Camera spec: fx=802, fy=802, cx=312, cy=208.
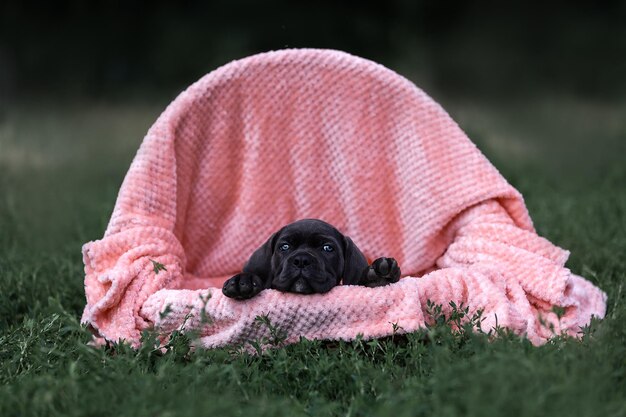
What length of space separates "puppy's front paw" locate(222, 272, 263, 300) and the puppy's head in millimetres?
99

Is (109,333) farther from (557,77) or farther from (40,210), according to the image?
(557,77)

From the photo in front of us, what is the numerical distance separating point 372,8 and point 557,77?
3399 mm

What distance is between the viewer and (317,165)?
439 cm

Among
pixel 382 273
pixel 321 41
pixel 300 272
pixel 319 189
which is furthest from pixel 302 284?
pixel 321 41

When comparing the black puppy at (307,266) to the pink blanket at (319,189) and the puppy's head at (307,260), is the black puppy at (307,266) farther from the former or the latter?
the pink blanket at (319,189)

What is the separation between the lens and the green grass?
2314mm

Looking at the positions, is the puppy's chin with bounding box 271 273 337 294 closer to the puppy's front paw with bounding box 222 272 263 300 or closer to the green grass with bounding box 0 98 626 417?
the puppy's front paw with bounding box 222 272 263 300

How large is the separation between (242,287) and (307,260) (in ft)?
0.93

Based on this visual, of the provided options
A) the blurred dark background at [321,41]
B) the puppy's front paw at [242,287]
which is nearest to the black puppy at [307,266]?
the puppy's front paw at [242,287]

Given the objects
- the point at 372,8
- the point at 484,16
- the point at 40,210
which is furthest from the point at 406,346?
the point at 372,8

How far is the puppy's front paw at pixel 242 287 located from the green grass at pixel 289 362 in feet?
0.74

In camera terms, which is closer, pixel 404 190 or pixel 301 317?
pixel 301 317

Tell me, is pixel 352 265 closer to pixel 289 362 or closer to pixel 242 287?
pixel 242 287

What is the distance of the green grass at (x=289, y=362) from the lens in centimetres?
231
